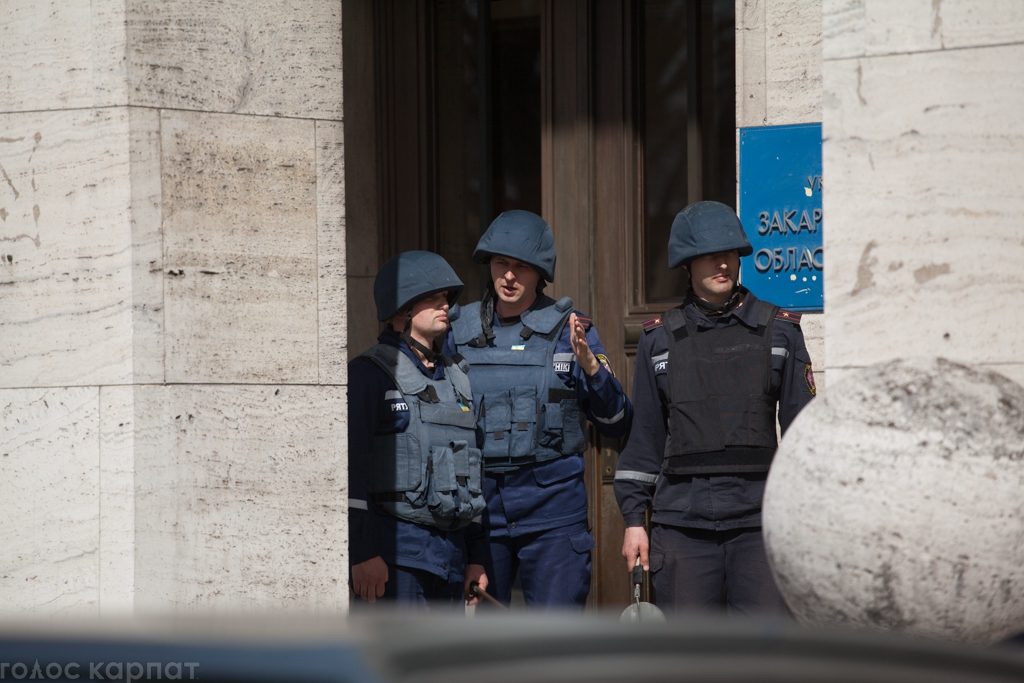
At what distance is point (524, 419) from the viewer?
5.31 m

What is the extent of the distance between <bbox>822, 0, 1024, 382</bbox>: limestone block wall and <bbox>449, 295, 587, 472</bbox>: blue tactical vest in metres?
1.39

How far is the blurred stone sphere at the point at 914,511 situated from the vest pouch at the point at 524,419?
189cm

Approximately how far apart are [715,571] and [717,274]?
123cm

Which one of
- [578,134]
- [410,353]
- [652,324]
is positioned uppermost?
[578,134]

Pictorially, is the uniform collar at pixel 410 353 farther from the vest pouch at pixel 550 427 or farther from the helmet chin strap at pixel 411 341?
the vest pouch at pixel 550 427

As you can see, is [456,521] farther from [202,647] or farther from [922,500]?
[202,647]

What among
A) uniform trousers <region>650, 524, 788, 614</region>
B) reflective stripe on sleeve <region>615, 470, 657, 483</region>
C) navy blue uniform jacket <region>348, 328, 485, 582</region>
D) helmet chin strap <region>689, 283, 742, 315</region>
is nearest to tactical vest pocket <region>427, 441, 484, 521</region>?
navy blue uniform jacket <region>348, 328, 485, 582</region>

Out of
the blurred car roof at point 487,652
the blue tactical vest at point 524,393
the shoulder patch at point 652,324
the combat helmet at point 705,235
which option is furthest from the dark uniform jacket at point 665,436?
the blurred car roof at point 487,652

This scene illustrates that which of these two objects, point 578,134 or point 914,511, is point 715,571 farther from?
point 578,134

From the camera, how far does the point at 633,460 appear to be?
516 centimetres

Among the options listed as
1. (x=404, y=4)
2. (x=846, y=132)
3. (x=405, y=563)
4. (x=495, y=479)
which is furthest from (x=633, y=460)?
(x=404, y=4)

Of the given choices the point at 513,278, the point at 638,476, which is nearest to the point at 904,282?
the point at 638,476

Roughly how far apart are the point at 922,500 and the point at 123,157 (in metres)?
3.27

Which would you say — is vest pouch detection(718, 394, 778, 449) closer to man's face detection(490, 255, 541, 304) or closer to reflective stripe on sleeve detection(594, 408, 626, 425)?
reflective stripe on sleeve detection(594, 408, 626, 425)
